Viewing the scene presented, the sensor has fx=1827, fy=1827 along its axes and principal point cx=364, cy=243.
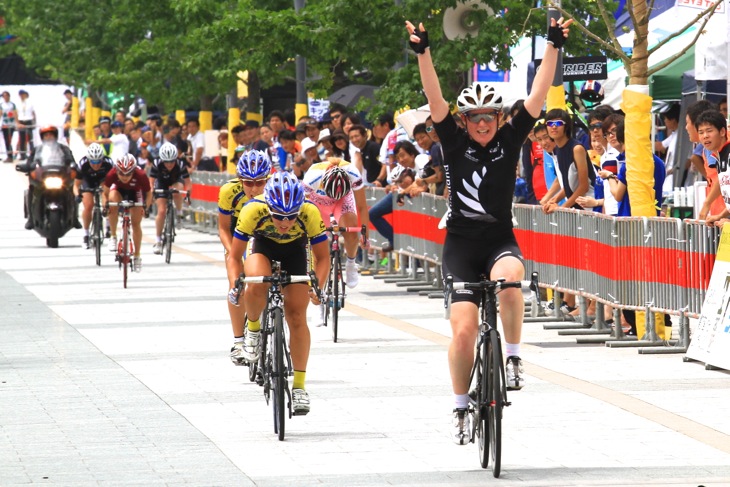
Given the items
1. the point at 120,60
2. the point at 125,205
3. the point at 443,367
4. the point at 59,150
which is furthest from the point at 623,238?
the point at 120,60

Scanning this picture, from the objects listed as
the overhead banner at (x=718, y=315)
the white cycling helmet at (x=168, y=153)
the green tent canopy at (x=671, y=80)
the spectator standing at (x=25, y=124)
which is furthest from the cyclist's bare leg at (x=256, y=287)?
the spectator standing at (x=25, y=124)

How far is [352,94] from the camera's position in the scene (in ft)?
96.5

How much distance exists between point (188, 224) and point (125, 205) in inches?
545

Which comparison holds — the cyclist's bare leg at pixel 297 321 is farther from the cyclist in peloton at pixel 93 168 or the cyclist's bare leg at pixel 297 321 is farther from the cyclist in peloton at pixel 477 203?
the cyclist in peloton at pixel 93 168

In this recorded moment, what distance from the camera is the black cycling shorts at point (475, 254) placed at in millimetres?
9570

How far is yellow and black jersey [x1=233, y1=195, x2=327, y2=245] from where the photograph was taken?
11.1m

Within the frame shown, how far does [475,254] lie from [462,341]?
1.58 feet

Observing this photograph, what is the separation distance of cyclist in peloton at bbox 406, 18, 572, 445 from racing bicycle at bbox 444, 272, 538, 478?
73mm

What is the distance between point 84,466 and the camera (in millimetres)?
9648

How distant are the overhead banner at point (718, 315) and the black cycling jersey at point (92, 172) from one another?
565 inches

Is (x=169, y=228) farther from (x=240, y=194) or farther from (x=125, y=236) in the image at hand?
(x=240, y=194)

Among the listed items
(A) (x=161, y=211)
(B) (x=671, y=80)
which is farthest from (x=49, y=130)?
(B) (x=671, y=80)

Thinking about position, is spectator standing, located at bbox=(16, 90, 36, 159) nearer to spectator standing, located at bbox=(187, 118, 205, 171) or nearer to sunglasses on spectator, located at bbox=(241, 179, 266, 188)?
spectator standing, located at bbox=(187, 118, 205, 171)

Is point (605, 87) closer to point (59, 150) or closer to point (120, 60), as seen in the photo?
point (59, 150)
